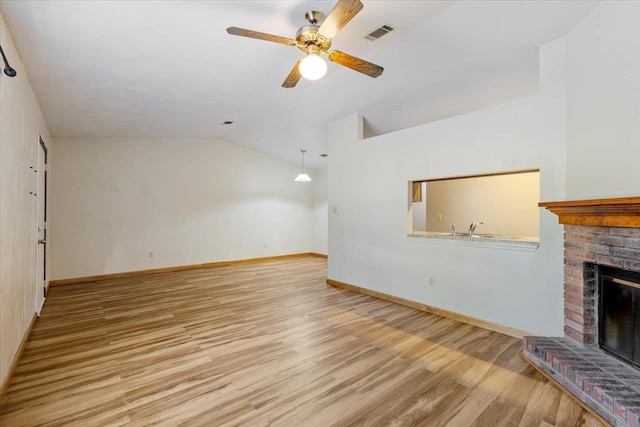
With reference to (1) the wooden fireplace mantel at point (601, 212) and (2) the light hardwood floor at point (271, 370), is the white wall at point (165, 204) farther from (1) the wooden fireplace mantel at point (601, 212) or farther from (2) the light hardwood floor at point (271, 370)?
(1) the wooden fireplace mantel at point (601, 212)

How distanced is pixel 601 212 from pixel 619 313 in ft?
2.76

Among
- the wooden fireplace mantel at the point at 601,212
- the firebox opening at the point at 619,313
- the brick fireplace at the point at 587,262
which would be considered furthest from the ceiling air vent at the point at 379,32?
the firebox opening at the point at 619,313

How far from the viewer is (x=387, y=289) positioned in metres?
4.60

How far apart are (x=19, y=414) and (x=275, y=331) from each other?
6.68 feet

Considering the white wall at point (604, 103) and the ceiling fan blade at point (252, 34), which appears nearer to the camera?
the ceiling fan blade at point (252, 34)

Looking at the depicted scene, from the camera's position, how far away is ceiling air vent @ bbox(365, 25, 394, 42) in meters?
2.82

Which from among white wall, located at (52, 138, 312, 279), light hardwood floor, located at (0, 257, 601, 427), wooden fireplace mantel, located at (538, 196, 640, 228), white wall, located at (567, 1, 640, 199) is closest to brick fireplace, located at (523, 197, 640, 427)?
wooden fireplace mantel, located at (538, 196, 640, 228)

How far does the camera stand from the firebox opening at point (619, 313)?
2.27 meters

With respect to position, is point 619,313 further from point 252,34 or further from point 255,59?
point 255,59

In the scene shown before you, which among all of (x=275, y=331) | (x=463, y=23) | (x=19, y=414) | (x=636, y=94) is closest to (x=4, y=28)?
(x=19, y=414)

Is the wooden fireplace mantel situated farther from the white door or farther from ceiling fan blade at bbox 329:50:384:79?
the white door

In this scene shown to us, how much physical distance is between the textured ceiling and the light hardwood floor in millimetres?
2707

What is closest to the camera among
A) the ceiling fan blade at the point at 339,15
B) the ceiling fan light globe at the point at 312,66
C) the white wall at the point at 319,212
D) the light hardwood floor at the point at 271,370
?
the ceiling fan blade at the point at 339,15

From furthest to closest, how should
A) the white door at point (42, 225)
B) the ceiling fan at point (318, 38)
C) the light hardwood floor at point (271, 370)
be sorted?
the white door at point (42, 225) → the light hardwood floor at point (271, 370) → the ceiling fan at point (318, 38)
